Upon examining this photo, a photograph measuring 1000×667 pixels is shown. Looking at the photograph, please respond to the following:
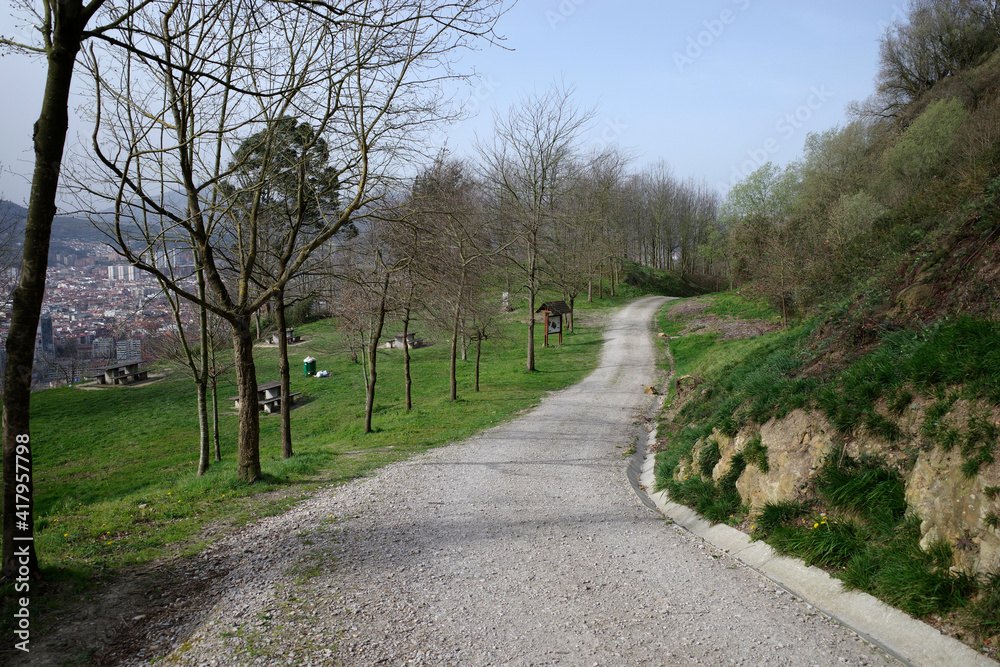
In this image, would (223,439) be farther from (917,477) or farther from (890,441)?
(917,477)

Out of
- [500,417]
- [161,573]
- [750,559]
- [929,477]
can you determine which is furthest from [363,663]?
[500,417]

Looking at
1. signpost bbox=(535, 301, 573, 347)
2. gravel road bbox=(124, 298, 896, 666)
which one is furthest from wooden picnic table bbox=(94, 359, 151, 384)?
gravel road bbox=(124, 298, 896, 666)

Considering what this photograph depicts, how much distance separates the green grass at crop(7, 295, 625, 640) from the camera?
19.4ft

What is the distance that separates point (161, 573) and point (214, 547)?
71 centimetres

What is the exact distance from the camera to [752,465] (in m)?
6.46

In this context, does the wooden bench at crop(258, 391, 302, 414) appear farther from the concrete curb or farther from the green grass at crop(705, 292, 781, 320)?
the green grass at crop(705, 292, 781, 320)

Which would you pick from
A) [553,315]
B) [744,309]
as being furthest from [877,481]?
[744,309]

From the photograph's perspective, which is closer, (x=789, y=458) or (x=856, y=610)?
(x=856, y=610)

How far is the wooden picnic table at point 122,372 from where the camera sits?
2633 cm

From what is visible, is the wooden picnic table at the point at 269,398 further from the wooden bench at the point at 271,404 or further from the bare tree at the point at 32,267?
the bare tree at the point at 32,267

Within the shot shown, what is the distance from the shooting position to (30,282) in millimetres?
4160

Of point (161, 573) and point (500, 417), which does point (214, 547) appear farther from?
point (500, 417)

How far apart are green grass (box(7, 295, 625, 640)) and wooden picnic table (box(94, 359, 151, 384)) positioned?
1312 millimetres

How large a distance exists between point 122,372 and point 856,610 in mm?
30628
